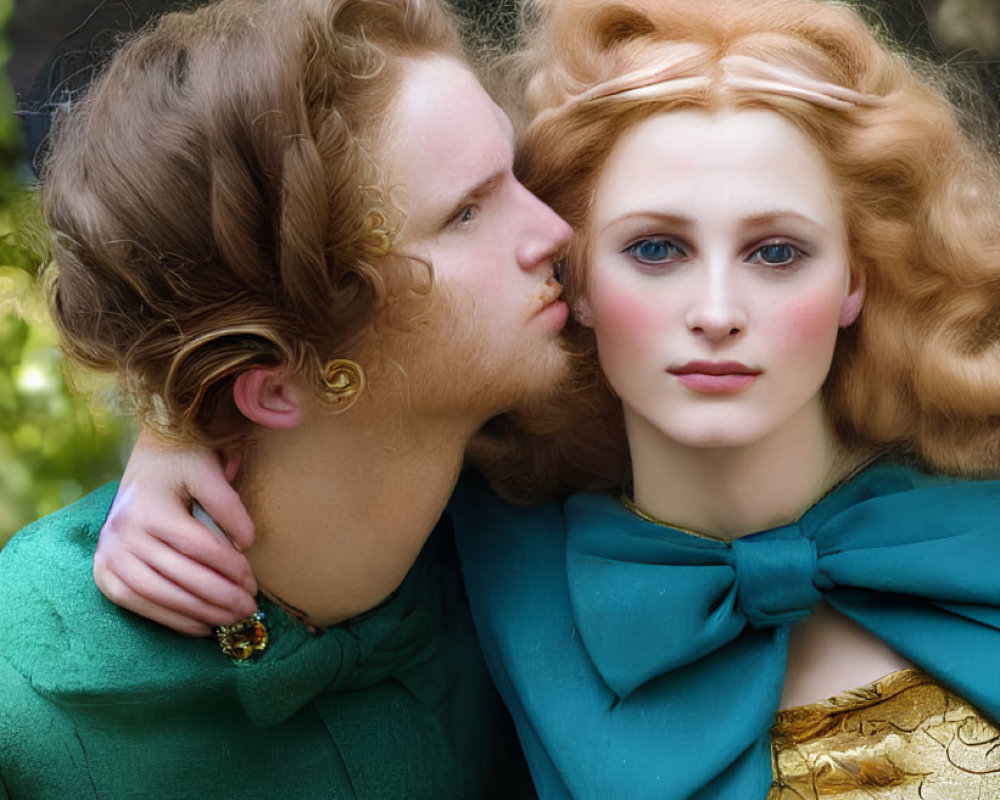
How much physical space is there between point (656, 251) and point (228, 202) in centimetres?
51

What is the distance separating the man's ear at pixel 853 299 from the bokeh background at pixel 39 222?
421mm

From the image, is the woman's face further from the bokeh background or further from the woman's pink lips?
the bokeh background

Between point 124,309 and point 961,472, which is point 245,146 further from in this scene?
point 961,472

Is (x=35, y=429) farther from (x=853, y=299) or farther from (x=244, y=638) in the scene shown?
(x=853, y=299)

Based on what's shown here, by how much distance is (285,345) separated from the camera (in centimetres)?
149

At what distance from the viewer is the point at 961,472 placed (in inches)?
65.7

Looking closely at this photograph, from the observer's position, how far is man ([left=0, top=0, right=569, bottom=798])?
57.3 inches

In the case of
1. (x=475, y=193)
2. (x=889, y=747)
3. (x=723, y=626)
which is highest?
(x=475, y=193)

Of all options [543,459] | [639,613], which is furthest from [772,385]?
[543,459]

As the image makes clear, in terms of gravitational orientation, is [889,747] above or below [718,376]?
below

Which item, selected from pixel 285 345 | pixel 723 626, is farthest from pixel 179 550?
pixel 723 626

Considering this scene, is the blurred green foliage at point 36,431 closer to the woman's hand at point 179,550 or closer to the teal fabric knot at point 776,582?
the woman's hand at point 179,550

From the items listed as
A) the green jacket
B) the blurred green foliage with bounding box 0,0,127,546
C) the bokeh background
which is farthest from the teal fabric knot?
the blurred green foliage with bounding box 0,0,127,546

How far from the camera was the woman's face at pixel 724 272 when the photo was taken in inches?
58.0
